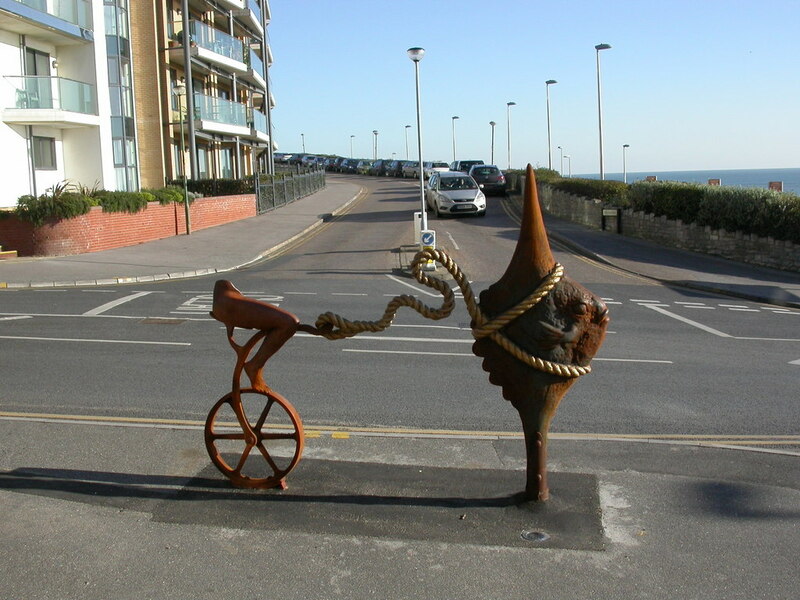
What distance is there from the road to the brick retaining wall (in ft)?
19.3

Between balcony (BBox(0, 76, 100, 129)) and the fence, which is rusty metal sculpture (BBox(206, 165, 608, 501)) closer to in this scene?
balcony (BBox(0, 76, 100, 129))

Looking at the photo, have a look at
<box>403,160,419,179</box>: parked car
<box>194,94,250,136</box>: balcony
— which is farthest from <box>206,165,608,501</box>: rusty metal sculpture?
<box>403,160,419,179</box>: parked car

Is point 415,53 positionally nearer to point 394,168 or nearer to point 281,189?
point 281,189

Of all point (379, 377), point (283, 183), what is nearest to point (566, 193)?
point (283, 183)

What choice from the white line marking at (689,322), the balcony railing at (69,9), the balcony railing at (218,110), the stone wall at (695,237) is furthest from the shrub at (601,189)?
the balcony railing at (69,9)

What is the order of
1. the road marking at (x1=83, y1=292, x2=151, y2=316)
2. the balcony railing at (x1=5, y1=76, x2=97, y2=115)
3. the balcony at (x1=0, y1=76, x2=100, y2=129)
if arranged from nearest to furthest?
1. the road marking at (x1=83, y1=292, x2=151, y2=316)
2. the balcony at (x1=0, y1=76, x2=100, y2=129)
3. the balcony railing at (x1=5, y1=76, x2=97, y2=115)

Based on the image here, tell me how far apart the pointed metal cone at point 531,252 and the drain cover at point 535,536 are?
1.56 metres

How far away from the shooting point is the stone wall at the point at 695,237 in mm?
23016

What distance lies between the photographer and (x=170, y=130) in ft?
135

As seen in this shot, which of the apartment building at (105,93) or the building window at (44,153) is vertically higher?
the apartment building at (105,93)

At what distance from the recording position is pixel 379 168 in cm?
7644

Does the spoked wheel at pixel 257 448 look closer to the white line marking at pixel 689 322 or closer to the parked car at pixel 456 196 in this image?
the white line marking at pixel 689 322

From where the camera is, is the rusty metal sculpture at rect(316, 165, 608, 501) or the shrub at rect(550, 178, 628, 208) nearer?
the rusty metal sculpture at rect(316, 165, 608, 501)

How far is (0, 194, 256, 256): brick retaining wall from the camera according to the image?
2366 cm
